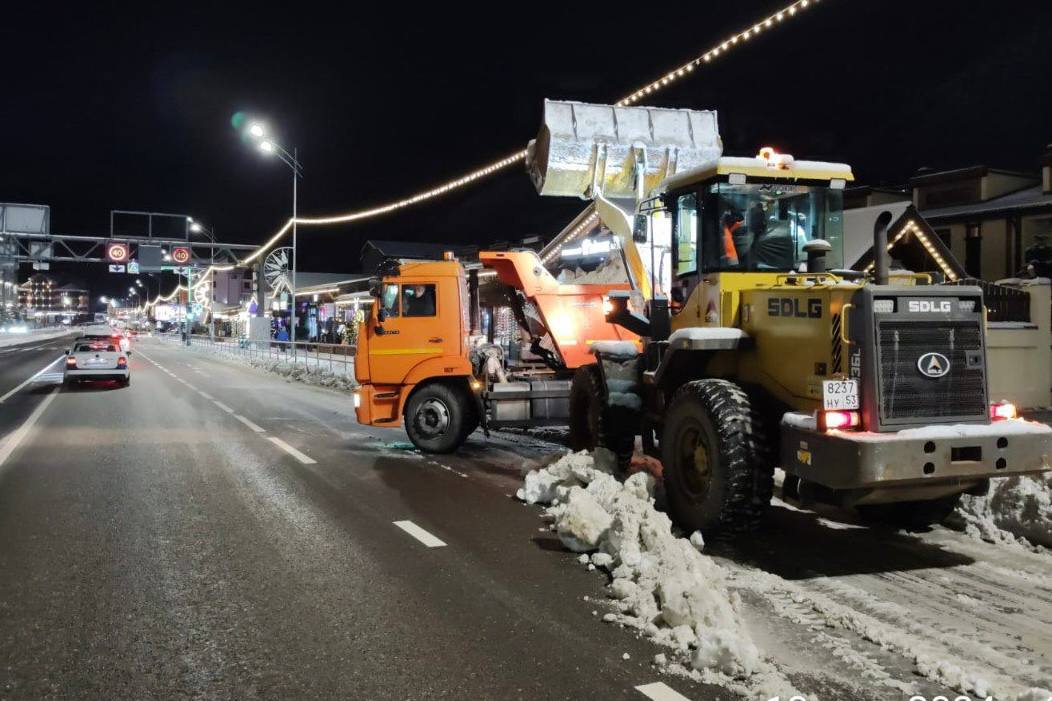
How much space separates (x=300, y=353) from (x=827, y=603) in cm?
3105

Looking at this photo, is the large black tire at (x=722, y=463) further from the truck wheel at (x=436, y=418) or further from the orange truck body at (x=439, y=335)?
the truck wheel at (x=436, y=418)

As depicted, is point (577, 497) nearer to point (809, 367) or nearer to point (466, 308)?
point (809, 367)

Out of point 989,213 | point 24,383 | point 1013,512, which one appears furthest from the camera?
point 989,213

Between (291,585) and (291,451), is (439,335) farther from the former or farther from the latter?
(291,585)

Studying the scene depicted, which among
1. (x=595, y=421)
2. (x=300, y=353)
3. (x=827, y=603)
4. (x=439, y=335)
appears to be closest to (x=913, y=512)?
(x=827, y=603)

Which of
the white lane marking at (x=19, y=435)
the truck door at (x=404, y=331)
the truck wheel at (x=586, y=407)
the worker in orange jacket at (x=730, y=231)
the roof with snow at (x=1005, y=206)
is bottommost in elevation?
the white lane marking at (x=19, y=435)

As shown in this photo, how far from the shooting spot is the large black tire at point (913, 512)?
256 inches

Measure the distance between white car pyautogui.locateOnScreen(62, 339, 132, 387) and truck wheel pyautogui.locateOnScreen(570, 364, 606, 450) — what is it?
1833cm

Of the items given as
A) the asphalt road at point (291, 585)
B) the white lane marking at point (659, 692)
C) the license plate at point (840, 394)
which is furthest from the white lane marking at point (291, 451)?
the white lane marking at point (659, 692)

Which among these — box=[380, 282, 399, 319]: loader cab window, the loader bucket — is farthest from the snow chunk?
the loader bucket

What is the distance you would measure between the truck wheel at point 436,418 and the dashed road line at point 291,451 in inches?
54.9

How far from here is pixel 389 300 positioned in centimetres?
1131

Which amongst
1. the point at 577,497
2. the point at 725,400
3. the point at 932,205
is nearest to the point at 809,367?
the point at 725,400

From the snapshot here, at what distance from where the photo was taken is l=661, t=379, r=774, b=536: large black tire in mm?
5883
